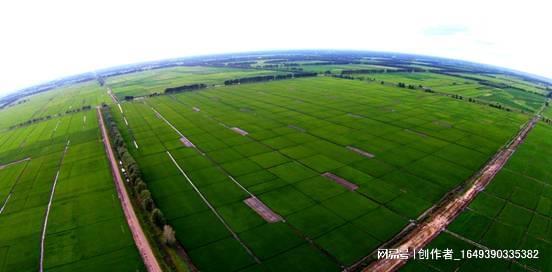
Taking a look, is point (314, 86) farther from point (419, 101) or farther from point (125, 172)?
point (125, 172)

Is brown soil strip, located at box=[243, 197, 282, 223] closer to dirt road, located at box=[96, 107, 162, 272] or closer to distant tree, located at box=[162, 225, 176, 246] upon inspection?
distant tree, located at box=[162, 225, 176, 246]

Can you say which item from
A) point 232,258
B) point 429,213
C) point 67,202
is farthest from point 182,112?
point 429,213

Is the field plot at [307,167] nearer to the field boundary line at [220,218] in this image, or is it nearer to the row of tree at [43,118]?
the field boundary line at [220,218]

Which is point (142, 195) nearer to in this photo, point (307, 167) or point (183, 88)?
point (307, 167)

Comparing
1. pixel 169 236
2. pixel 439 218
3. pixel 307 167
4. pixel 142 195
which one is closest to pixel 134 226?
pixel 142 195

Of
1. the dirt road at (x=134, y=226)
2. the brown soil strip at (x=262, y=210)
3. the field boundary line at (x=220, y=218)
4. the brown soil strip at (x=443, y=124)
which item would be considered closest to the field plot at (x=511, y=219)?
the brown soil strip at (x=262, y=210)

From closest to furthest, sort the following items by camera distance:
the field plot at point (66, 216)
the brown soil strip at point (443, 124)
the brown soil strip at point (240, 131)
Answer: the field plot at point (66, 216)
the brown soil strip at point (240, 131)
the brown soil strip at point (443, 124)

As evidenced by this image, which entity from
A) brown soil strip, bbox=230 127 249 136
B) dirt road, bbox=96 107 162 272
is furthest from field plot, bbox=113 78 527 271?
dirt road, bbox=96 107 162 272
